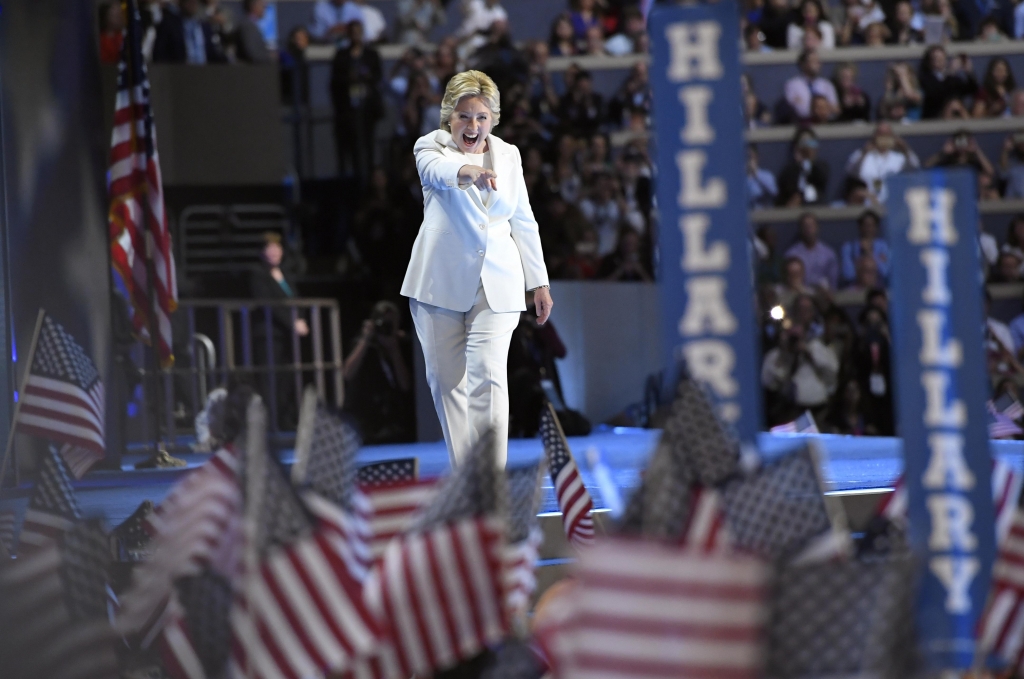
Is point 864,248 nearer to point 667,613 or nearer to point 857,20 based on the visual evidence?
point 857,20

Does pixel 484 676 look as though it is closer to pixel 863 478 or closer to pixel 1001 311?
pixel 863 478

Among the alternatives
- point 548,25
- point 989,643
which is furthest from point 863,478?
point 548,25

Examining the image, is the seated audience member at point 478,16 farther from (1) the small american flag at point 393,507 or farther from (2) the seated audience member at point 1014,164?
(1) the small american flag at point 393,507

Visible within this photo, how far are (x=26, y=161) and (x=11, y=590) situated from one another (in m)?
5.49

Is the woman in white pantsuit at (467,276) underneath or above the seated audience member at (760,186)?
underneath

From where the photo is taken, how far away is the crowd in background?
10156 millimetres

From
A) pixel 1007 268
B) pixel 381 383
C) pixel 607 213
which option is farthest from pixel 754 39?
pixel 381 383

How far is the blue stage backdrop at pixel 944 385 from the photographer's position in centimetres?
214

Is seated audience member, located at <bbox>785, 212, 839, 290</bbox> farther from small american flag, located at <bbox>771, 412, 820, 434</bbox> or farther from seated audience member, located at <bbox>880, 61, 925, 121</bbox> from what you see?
small american flag, located at <bbox>771, 412, 820, 434</bbox>

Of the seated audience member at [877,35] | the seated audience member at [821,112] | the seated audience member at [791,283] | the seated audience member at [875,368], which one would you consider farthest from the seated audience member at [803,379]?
the seated audience member at [877,35]

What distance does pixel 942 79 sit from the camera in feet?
43.7

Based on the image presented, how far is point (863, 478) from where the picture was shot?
5.34 m

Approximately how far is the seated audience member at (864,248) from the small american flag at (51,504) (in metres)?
9.66

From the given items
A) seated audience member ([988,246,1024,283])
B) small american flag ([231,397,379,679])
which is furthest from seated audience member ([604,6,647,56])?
small american flag ([231,397,379,679])
